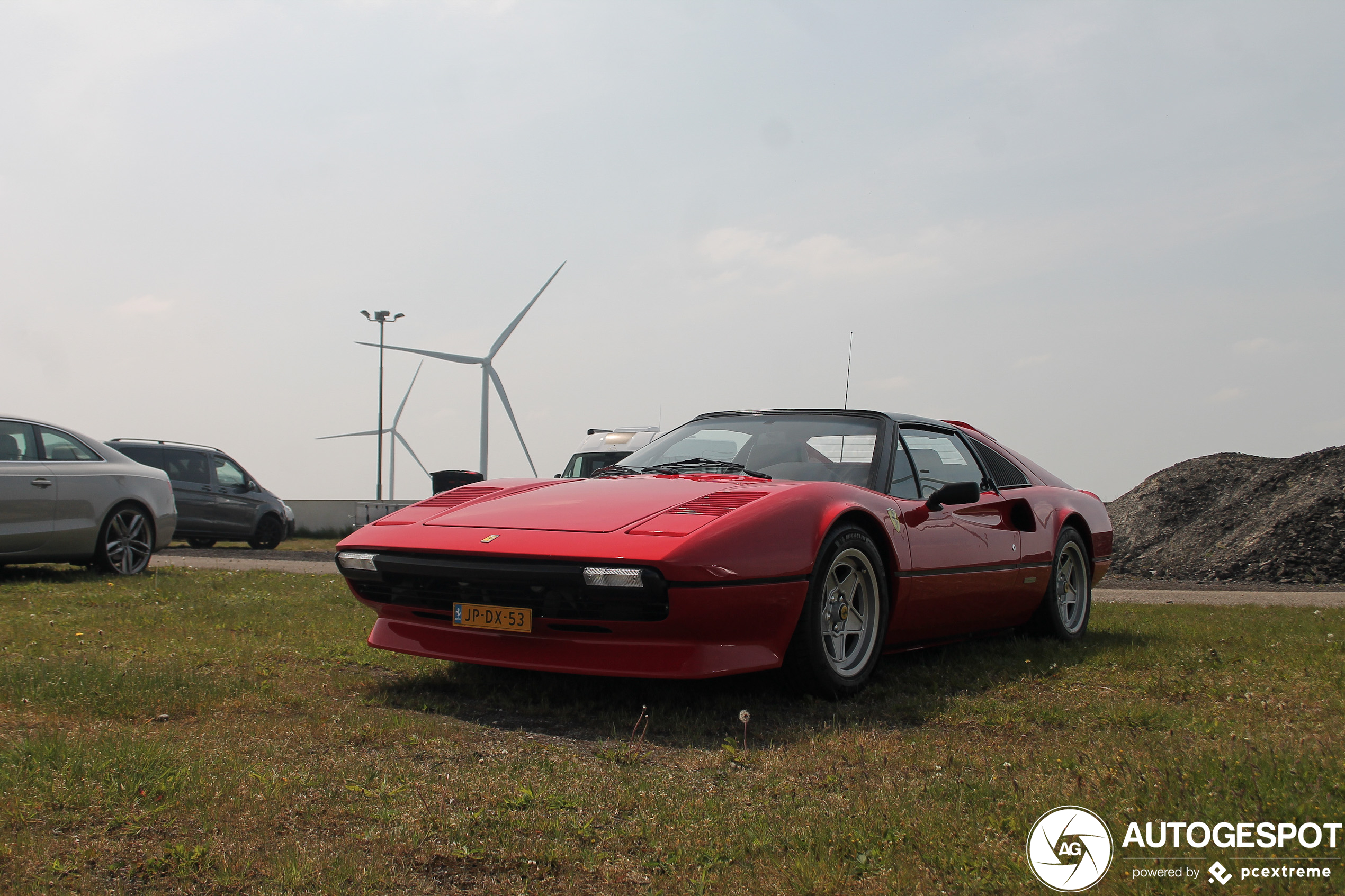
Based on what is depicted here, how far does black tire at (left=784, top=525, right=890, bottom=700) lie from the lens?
4176 millimetres

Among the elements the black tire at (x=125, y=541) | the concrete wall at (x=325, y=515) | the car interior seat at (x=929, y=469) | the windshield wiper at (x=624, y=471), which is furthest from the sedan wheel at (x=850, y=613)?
the concrete wall at (x=325, y=515)

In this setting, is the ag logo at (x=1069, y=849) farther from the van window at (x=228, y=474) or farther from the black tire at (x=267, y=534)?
the black tire at (x=267, y=534)

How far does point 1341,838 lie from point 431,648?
314 centimetres

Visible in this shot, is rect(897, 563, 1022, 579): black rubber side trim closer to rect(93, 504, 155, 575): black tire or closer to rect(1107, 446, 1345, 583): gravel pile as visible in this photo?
rect(93, 504, 155, 575): black tire

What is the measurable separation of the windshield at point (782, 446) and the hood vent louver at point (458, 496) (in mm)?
755

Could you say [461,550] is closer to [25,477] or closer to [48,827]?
[48,827]

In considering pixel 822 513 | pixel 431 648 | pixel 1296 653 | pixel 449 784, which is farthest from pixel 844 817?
pixel 1296 653

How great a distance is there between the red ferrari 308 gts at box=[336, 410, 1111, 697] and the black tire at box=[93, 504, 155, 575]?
5.01 m

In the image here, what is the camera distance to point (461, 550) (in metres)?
4.11

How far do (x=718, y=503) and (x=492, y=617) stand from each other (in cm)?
96

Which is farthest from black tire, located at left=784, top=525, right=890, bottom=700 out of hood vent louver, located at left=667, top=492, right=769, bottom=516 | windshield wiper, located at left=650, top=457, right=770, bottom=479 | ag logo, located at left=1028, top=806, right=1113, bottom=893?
ag logo, located at left=1028, top=806, right=1113, bottom=893

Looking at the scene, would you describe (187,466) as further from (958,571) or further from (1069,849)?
(1069,849)

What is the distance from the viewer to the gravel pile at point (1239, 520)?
46.3 ft
